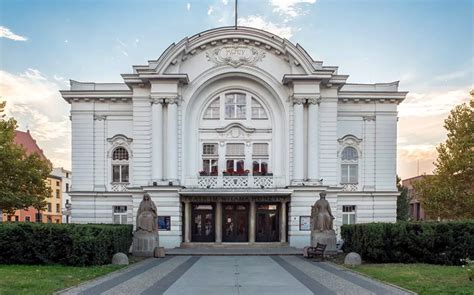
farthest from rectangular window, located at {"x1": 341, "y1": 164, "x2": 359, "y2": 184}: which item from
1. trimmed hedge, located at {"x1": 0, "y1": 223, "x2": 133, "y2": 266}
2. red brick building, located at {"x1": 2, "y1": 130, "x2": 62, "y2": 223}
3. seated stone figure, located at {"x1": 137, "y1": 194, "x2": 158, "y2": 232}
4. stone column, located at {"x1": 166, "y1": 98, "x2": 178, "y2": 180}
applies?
red brick building, located at {"x1": 2, "y1": 130, "x2": 62, "y2": 223}

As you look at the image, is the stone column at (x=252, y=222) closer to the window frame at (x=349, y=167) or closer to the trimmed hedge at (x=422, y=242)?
the window frame at (x=349, y=167)

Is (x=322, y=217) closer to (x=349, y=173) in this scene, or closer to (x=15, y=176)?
(x=349, y=173)

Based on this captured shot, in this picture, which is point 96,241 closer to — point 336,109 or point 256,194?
point 256,194

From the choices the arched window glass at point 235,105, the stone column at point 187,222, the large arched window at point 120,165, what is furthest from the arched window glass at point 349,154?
the large arched window at point 120,165

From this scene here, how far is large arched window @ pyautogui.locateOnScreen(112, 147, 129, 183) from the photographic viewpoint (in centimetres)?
3259

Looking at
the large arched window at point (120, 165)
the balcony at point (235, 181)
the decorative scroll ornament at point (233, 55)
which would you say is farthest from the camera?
the large arched window at point (120, 165)

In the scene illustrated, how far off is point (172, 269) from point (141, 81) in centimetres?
1562

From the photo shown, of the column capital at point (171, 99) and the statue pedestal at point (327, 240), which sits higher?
the column capital at point (171, 99)

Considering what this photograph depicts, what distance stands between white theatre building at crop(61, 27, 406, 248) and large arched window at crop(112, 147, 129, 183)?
8cm

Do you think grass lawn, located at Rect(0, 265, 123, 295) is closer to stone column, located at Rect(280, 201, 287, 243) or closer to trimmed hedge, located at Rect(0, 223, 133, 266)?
trimmed hedge, located at Rect(0, 223, 133, 266)

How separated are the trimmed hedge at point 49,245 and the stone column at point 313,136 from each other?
15.6 m

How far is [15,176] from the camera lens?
33.0 metres

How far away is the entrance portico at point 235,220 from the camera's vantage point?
1199 inches

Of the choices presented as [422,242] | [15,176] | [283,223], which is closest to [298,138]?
[283,223]
